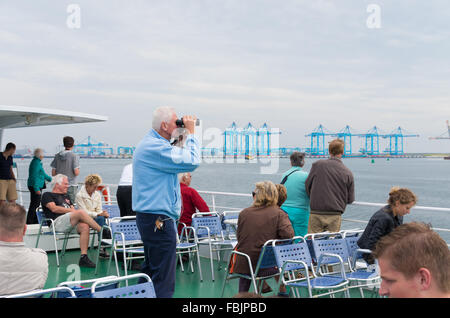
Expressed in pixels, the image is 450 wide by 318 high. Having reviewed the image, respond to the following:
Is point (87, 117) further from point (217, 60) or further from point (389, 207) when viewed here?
point (217, 60)

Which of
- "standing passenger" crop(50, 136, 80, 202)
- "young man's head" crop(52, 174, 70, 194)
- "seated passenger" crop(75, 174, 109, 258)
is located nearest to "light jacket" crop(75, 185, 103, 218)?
"seated passenger" crop(75, 174, 109, 258)

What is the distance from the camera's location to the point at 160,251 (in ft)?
9.61

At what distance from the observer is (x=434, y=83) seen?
247ft

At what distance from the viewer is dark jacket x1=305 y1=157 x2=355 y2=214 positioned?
4.66 meters

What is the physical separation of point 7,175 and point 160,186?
5.63 meters

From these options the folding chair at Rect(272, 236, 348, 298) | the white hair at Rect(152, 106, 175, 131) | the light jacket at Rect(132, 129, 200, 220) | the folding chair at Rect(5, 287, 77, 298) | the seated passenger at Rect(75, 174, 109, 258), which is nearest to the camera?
the folding chair at Rect(5, 287, 77, 298)

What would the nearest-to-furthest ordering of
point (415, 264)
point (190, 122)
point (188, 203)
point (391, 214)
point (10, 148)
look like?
point (415, 264) < point (190, 122) < point (391, 214) < point (188, 203) < point (10, 148)

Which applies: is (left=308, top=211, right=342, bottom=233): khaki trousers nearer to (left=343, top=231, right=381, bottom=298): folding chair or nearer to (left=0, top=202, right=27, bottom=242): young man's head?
(left=343, top=231, right=381, bottom=298): folding chair

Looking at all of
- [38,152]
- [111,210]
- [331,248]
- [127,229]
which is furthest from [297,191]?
[38,152]

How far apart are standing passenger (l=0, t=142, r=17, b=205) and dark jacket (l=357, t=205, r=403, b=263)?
605cm

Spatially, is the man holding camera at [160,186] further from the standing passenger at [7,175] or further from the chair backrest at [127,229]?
the standing passenger at [7,175]

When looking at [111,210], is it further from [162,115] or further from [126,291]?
[126,291]

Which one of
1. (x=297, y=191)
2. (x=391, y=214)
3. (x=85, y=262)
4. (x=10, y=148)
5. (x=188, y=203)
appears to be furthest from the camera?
(x=10, y=148)

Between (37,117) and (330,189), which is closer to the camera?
(330,189)
